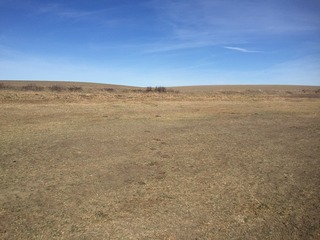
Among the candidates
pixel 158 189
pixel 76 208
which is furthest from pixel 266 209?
pixel 76 208

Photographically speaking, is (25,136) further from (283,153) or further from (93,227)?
(283,153)

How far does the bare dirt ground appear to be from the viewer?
4.94 m

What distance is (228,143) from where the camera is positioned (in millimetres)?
10797

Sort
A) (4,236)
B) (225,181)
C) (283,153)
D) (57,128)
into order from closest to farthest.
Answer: (4,236)
(225,181)
(283,153)
(57,128)

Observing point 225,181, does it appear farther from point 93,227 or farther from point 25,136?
point 25,136

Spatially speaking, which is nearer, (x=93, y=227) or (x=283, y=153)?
(x=93, y=227)

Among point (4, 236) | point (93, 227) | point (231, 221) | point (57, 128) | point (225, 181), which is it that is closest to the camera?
point (4, 236)

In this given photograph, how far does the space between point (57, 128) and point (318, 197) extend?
9997 millimetres

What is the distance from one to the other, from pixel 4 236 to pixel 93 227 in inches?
51.4

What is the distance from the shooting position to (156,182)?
6.82 m

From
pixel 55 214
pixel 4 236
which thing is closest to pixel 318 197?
pixel 55 214

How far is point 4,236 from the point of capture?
4492mm

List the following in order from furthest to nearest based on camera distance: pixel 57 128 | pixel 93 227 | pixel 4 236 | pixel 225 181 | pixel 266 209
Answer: pixel 57 128
pixel 225 181
pixel 266 209
pixel 93 227
pixel 4 236

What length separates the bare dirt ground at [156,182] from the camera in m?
4.94
